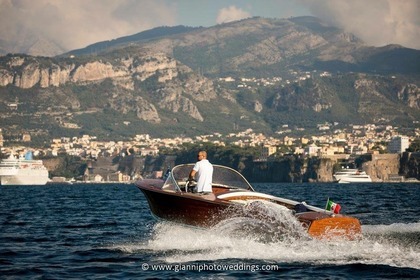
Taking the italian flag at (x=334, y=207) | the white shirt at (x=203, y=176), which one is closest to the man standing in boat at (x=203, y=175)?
the white shirt at (x=203, y=176)

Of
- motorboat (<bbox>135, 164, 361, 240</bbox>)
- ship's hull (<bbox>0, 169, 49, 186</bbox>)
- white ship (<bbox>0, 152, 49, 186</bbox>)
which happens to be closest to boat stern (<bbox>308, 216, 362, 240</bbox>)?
motorboat (<bbox>135, 164, 361, 240</bbox>)

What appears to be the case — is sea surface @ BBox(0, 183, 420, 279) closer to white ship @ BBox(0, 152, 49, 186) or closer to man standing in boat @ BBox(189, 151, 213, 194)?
man standing in boat @ BBox(189, 151, 213, 194)

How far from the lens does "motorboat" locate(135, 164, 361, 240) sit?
81.5ft

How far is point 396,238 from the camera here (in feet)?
91.8

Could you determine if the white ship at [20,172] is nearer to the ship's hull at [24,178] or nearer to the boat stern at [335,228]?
the ship's hull at [24,178]

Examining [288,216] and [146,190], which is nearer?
[288,216]

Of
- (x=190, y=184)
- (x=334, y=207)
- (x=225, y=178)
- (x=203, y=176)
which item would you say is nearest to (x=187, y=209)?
(x=203, y=176)

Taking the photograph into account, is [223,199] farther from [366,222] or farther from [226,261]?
[366,222]

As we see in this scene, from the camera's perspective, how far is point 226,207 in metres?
26.1

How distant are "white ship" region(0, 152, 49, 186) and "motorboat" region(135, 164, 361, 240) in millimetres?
159313

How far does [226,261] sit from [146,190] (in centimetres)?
571

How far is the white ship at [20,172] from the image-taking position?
186 m

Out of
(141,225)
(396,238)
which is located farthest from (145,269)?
(141,225)

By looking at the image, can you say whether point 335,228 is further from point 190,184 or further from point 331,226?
point 190,184
